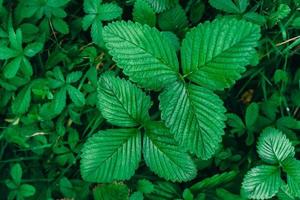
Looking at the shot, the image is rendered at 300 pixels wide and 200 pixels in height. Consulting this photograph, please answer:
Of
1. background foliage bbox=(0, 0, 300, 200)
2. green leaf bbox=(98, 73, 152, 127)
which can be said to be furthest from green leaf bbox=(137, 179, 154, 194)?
green leaf bbox=(98, 73, 152, 127)

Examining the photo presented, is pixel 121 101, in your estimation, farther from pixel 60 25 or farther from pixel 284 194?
pixel 284 194

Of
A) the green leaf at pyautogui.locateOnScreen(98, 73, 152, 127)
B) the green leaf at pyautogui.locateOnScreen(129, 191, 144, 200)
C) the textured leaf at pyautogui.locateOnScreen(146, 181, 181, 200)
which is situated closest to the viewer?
the green leaf at pyautogui.locateOnScreen(98, 73, 152, 127)

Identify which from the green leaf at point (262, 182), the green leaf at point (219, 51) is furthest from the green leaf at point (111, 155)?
the green leaf at point (262, 182)

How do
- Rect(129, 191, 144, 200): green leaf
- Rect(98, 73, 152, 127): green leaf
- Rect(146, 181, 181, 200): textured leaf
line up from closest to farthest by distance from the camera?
Rect(98, 73, 152, 127): green leaf < Rect(129, 191, 144, 200): green leaf < Rect(146, 181, 181, 200): textured leaf

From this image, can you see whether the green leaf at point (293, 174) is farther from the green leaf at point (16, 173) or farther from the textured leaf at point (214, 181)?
the green leaf at point (16, 173)

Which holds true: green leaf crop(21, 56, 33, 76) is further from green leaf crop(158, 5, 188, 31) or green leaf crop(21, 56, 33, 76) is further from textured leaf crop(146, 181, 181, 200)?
textured leaf crop(146, 181, 181, 200)
